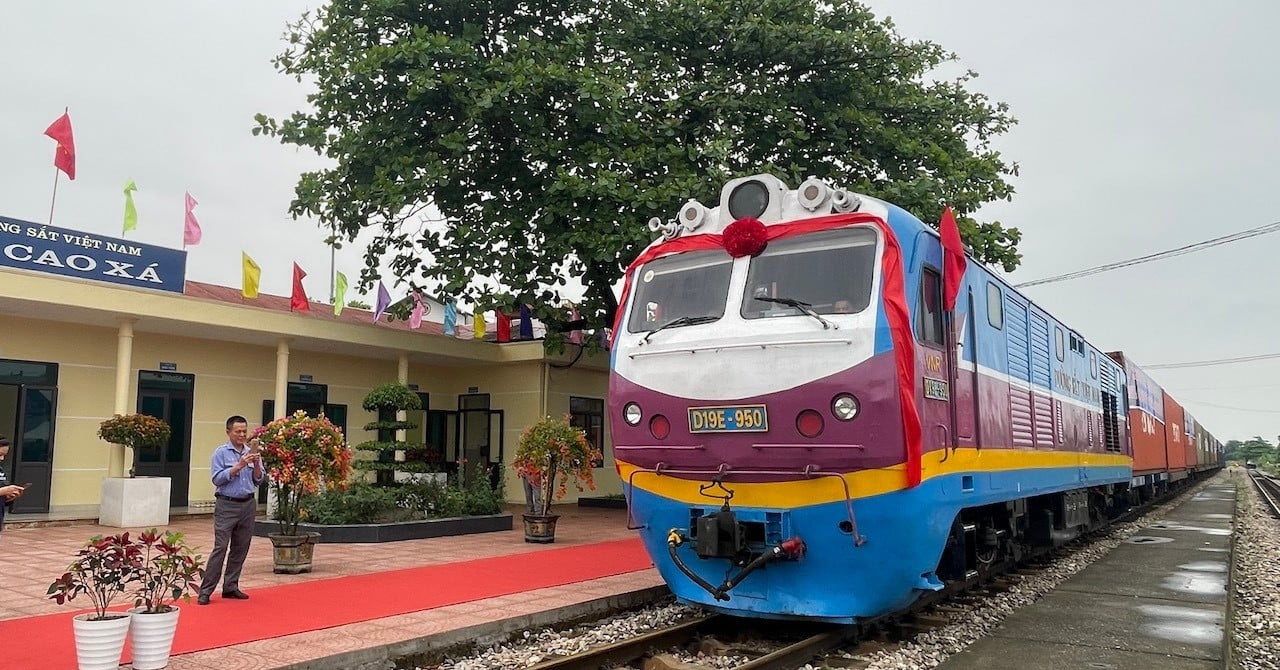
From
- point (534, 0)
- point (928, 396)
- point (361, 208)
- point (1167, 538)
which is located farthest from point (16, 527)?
point (1167, 538)

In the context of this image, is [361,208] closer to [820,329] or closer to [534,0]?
[534,0]

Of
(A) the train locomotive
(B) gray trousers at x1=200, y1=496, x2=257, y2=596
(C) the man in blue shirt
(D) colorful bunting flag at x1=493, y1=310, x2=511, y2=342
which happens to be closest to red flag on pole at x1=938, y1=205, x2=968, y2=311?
(A) the train locomotive

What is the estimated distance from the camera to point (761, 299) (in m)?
6.46

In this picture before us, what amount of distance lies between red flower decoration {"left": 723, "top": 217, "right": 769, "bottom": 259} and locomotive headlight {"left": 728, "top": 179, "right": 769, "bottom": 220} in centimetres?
14

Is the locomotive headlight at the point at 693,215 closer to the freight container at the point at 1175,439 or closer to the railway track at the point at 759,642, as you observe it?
the railway track at the point at 759,642

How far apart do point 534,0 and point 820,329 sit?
1121 cm

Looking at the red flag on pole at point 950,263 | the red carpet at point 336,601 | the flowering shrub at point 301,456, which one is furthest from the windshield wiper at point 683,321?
the flowering shrub at point 301,456

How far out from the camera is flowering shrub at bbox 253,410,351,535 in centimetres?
911

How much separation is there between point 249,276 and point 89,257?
285 cm

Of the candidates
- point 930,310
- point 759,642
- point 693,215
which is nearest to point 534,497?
point 759,642

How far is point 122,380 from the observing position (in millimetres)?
14438

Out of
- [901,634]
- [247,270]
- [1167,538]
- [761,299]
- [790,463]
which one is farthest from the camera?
[247,270]

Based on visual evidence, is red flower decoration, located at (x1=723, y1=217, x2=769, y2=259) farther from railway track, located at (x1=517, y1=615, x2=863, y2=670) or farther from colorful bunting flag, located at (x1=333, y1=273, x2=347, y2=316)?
colorful bunting flag, located at (x1=333, y1=273, x2=347, y2=316)

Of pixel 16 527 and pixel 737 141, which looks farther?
pixel 737 141
